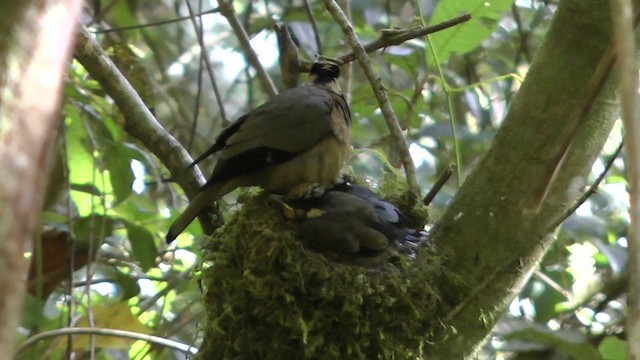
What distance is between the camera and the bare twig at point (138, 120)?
2115mm

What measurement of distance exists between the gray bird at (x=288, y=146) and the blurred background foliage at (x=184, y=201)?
127mm

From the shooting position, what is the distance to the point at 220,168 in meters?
2.29

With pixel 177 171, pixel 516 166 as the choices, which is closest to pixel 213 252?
pixel 177 171

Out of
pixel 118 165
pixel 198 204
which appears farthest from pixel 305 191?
pixel 118 165

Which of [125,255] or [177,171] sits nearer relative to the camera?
[177,171]

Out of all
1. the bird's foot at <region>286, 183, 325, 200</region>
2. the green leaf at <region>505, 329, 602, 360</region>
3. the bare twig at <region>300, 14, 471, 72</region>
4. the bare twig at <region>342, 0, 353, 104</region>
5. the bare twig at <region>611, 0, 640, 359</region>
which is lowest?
the green leaf at <region>505, 329, 602, 360</region>

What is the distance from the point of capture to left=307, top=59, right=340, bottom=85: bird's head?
2.69m

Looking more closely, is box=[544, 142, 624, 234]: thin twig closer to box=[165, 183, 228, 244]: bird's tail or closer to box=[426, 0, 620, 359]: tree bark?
box=[426, 0, 620, 359]: tree bark

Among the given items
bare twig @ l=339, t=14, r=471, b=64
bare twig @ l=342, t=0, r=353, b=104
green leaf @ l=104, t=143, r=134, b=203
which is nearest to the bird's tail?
green leaf @ l=104, t=143, r=134, b=203

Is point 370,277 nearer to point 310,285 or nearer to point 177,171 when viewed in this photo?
point 310,285

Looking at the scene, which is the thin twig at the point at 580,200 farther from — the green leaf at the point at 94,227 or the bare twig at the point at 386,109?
the green leaf at the point at 94,227

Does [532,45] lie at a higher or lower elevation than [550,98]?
lower

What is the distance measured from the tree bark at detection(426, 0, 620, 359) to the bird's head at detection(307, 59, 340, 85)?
97 centimetres

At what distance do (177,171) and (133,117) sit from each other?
178 millimetres
